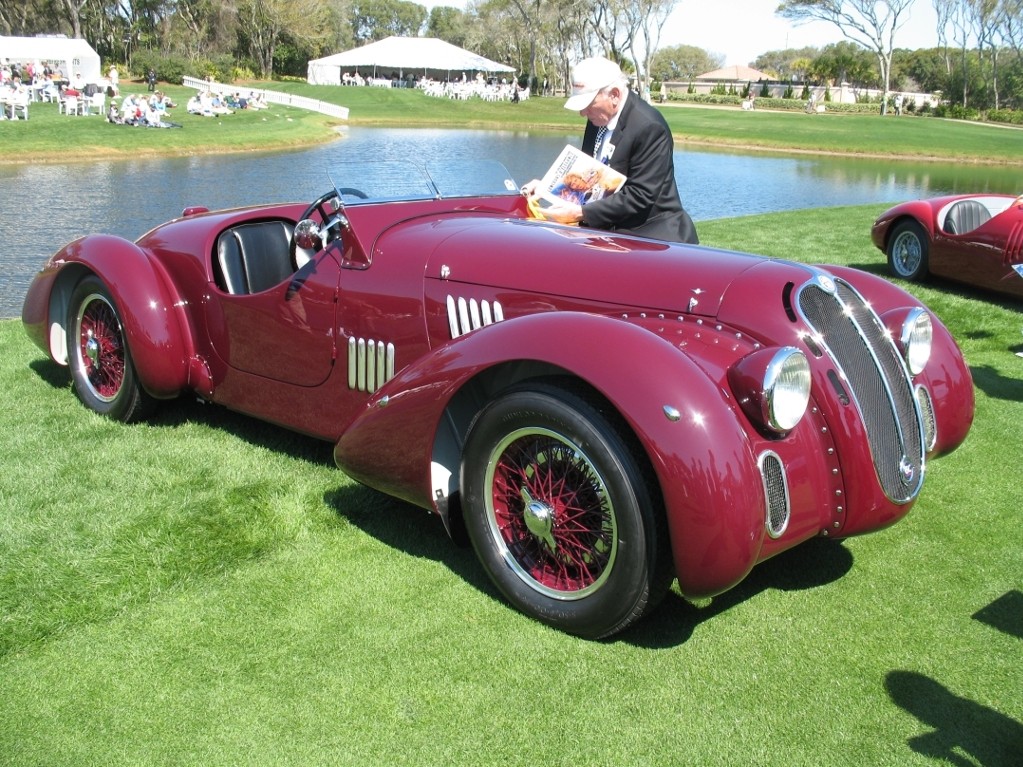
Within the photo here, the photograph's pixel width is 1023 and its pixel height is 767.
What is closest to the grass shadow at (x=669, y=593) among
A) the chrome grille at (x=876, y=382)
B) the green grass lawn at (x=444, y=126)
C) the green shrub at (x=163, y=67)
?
the chrome grille at (x=876, y=382)

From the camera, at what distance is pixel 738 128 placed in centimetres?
4556

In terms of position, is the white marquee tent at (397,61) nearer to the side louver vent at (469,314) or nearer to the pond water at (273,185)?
the pond water at (273,185)

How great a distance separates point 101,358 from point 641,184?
10.7 ft

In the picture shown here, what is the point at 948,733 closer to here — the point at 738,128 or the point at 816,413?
the point at 816,413

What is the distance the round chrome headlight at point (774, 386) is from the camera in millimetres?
3020

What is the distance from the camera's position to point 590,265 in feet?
12.1

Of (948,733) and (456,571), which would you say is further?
(456,571)

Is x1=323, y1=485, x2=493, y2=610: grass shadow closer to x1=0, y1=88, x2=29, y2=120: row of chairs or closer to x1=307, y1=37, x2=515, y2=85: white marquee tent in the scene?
x1=0, y1=88, x2=29, y2=120: row of chairs

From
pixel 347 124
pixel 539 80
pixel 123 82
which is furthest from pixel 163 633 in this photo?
pixel 539 80

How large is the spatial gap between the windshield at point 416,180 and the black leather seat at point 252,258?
1.87 ft

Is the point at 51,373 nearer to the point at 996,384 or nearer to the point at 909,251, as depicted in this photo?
the point at 996,384

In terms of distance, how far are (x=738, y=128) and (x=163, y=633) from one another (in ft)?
151

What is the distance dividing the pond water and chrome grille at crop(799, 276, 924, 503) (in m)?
2.44

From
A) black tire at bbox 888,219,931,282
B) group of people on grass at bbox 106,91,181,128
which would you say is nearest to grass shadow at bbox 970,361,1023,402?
black tire at bbox 888,219,931,282
